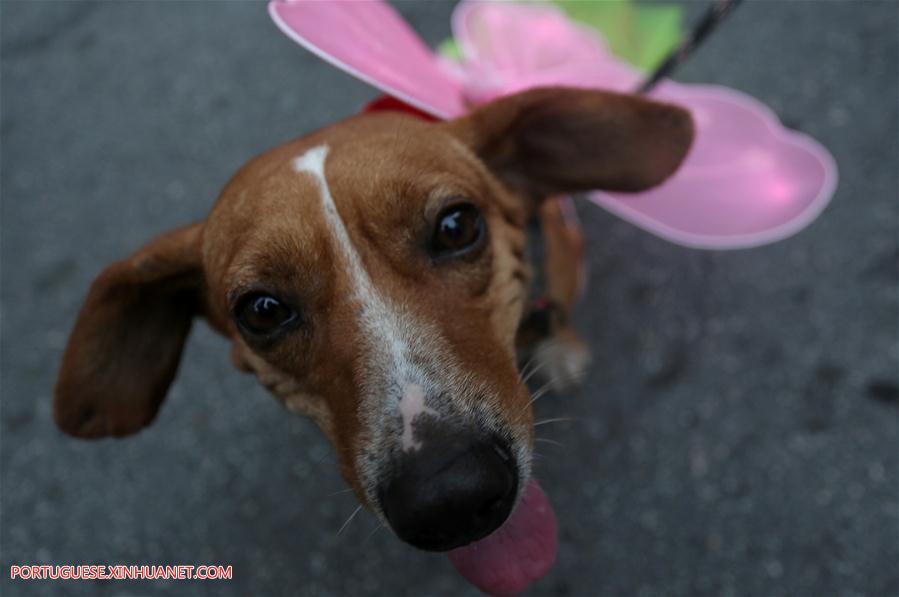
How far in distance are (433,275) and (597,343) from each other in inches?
55.2

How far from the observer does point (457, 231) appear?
1.64 meters

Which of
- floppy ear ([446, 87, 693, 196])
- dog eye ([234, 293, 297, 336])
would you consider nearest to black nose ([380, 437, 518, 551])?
dog eye ([234, 293, 297, 336])

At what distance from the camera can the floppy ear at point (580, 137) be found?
1862 millimetres

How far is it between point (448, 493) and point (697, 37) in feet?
5.79

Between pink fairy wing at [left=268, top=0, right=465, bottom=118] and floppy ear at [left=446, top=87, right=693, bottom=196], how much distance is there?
0.65 ft

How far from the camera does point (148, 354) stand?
201cm

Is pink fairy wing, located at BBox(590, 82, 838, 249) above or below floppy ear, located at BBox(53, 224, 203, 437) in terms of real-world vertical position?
above

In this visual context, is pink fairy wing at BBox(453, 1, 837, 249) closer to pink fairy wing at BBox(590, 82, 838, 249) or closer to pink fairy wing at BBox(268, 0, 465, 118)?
pink fairy wing at BBox(590, 82, 838, 249)

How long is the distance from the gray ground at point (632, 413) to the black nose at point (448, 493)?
1.13 metres

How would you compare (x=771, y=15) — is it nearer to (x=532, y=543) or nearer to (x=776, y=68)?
(x=776, y=68)

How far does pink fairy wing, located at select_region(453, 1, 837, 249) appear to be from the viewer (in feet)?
7.34

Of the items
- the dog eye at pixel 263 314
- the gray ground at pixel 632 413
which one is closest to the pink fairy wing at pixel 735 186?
the gray ground at pixel 632 413

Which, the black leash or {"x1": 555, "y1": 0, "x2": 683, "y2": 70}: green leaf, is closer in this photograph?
the black leash

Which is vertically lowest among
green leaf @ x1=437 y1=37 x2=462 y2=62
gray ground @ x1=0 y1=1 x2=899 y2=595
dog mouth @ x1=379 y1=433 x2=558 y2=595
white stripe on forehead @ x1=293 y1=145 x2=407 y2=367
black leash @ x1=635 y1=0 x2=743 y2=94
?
gray ground @ x1=0 y1=1 x2=899 y2=595
